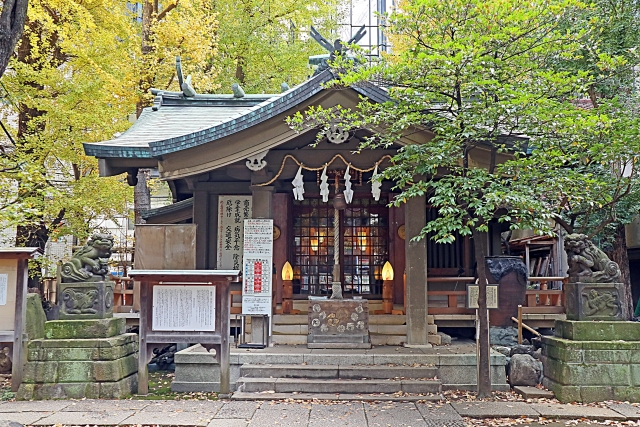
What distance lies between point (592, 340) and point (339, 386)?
443 centimetres

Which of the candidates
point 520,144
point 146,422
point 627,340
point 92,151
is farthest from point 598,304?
point 92,151

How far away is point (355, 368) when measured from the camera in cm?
909

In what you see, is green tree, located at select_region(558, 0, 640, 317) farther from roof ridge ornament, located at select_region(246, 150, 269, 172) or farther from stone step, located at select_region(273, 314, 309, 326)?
roof ridge ornament, located at select_region(246, 150, 269, 172)

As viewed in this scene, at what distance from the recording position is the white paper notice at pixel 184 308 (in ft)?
29.1

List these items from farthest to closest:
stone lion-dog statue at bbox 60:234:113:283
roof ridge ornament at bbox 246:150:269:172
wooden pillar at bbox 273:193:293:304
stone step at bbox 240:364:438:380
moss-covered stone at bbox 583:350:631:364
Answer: wooden pillar at bbox 273:193:293:304, roof ridge ornament at bbox 246:150:269:172, stone lion-dog statue at bbox 60:234:113:283, stone step at bbox 240:364:438:380, moss-covered stone at bbox 583:350:631:364

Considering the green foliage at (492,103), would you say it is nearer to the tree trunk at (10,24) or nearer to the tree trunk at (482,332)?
the tree trunk at (482,332)

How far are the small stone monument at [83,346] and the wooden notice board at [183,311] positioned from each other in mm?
492

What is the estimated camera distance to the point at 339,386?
875 cm

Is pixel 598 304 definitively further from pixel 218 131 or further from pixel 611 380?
pixel 218 131

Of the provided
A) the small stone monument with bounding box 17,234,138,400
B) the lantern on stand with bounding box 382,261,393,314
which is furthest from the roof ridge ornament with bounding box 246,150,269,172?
the lantern on stand with bounding box 382,261,393,314

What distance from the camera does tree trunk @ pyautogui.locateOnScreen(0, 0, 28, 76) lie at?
20.7 ft

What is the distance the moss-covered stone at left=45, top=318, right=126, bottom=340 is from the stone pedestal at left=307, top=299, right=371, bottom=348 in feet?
12.9

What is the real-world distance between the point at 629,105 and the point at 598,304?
6574 mm

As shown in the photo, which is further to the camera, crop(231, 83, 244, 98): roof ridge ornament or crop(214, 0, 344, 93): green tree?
crop(214, 0, 344, 93): green tree
